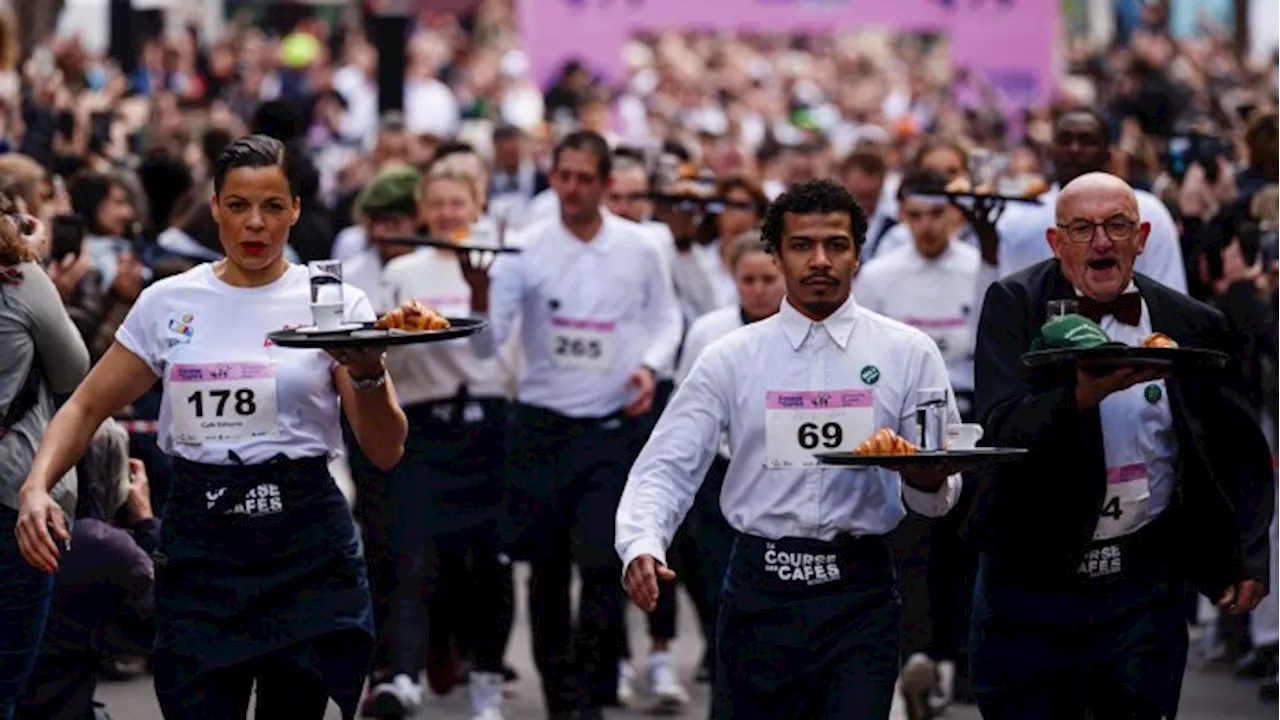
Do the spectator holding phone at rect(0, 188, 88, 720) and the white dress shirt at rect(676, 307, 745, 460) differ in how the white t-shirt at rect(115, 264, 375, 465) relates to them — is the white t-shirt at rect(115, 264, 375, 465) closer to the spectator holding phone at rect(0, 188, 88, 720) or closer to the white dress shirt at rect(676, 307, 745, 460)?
the spectator holding phone at rect(0, 188, 88, 720)

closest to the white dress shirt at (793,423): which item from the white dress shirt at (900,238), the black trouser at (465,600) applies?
the black trouser at (465,600)

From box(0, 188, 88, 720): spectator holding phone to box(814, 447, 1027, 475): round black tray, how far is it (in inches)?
96.4

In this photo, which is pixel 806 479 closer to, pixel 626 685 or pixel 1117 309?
pixel 1117 309

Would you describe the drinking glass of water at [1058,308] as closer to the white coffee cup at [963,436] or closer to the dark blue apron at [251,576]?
the white coffee cup at [963,436]

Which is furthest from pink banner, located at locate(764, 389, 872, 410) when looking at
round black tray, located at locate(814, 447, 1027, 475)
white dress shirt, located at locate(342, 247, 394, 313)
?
white dress shirt, located at locate(342, 247, 394, 313)

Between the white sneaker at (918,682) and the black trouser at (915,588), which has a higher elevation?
the black trouser at (915,588)

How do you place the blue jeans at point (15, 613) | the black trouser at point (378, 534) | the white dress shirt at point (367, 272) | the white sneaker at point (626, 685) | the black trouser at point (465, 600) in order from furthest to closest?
the white dress shirt at point (367, 272) < the white sneaker at point (626, 685) < the black trouser at point (378, 534) < the black trouser at point (465, 600) < the blue jeans at point (15, 613)

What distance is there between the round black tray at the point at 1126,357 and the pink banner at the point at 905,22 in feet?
59.0

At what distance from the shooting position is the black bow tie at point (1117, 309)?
7879 mm

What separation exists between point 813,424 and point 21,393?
7.72 ft

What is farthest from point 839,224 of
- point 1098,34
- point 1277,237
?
point 1098,34

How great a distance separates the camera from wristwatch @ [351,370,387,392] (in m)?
7.61

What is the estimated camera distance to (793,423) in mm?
7621

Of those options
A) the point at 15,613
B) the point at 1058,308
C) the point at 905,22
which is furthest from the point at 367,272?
the point at 905,22
